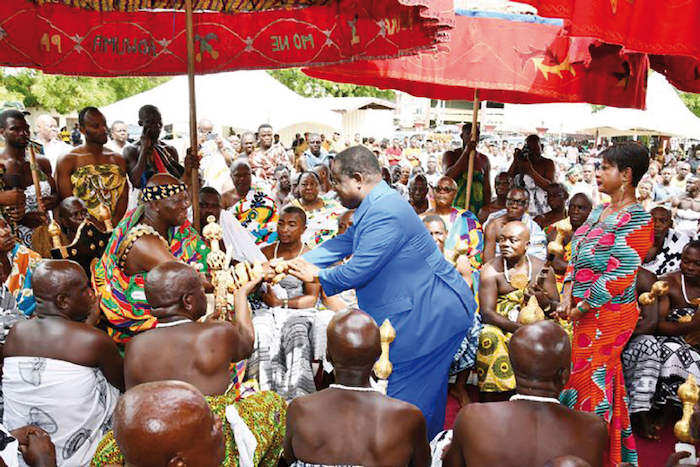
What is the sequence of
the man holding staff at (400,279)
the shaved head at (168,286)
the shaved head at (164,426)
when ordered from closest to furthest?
the shaved head at (164,426) → the shaved head at (168,286) → the man holding staff at (400,279)

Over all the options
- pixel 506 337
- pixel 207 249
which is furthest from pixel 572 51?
pixel 207 249

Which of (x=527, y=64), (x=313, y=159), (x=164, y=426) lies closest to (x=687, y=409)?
(x=164, y=426)

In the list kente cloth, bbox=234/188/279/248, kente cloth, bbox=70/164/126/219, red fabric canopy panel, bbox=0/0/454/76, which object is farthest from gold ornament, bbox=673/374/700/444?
kente cloth, bbox=70/164/126/219

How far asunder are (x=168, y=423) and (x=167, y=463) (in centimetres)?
11

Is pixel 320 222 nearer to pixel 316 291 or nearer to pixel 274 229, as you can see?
pixel 274 229

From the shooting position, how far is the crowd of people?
2523mm

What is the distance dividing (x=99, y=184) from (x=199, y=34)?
170cm

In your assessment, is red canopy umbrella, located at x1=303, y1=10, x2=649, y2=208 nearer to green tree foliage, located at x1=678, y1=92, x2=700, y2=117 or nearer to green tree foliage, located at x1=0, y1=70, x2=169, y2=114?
green tree foliage, located at x1=0, y1=70, x2=169, y2=114

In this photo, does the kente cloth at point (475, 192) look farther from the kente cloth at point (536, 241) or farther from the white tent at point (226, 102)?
the white tent at point (226, 102)

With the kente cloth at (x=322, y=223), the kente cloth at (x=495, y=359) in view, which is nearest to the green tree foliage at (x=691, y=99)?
the kente cloth at (x=322, y=223)

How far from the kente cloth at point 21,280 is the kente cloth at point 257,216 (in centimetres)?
246

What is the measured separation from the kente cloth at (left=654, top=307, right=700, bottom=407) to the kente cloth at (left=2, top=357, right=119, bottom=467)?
3.86 m

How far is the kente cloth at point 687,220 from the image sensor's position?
7629 millimetres

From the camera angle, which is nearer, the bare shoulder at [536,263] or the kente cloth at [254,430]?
the kente cloth at [254,430]
